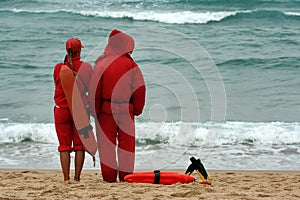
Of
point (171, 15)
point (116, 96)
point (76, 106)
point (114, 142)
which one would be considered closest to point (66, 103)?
point (76, 106)

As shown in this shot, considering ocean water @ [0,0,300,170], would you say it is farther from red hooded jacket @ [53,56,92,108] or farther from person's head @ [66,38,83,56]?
person's head @ [66,38,83,56]

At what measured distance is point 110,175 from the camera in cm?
608

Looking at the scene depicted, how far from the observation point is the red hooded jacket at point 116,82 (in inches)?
226

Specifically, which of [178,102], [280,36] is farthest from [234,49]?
[178,102]

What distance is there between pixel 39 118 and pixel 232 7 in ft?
58.1

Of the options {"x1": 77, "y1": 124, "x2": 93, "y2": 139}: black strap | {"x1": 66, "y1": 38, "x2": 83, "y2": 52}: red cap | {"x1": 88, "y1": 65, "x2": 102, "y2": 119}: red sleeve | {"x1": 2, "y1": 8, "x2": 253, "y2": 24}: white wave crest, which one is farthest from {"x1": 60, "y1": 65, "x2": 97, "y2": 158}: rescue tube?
{"x1": 2, "y1": 8, "x2": 253, "y2": 24}: white wave crest

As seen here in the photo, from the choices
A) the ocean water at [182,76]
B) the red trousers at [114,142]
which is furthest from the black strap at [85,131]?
the ocean water at [182,76]

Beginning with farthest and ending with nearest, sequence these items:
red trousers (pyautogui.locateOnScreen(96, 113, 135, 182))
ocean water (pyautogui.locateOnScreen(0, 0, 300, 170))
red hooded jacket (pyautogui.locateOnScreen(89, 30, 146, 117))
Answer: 1. ocean water (pyautogui.locateOnScreen(0, 0, 300, 170))
2. red trousers (pyautogui.locateOnScreen(96, 113, 135, 182))
3. red hooded jacket (pyautogui.locateOnScreen(89, 30, 146, 117))

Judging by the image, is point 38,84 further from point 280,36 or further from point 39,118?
point 280,36

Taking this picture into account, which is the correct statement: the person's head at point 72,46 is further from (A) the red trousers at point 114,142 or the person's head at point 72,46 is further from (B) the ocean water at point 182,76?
(B) the ocean water at point 182,76

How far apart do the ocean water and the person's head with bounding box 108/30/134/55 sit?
306 centimetres

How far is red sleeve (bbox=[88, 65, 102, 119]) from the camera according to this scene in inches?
225

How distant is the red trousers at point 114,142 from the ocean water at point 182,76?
2.38 m

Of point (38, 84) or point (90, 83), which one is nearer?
point (90, 83)
